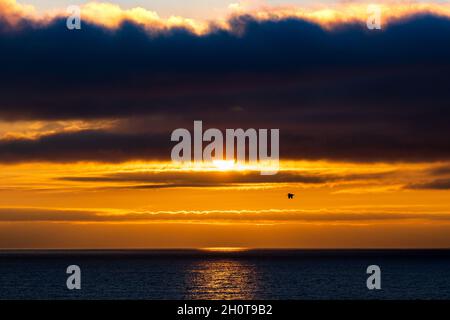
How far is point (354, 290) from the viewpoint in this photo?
140 meters

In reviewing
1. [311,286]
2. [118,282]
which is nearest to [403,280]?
[311,286]

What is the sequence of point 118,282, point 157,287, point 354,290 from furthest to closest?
point 118,282, point 157,287, point 354,290

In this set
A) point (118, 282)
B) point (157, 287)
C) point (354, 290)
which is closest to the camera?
point (354, 290)
